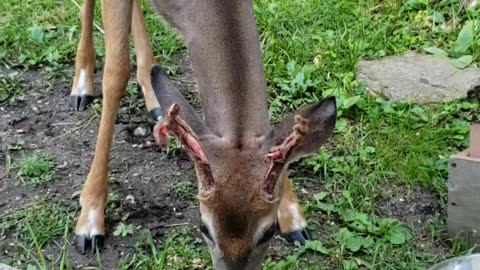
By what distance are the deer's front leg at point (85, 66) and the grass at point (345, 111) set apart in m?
0.14

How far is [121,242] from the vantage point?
16.8 ft

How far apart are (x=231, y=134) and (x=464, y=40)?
312 centimetres

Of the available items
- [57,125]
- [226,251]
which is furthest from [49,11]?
[226,251]

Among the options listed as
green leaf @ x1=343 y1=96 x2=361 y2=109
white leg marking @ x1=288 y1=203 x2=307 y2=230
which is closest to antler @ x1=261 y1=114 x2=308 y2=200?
white leg marking @ x1=288 y1=203 x2=307 y2=230

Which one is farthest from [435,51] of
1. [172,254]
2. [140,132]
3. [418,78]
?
[172,254]

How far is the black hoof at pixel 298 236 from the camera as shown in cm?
514

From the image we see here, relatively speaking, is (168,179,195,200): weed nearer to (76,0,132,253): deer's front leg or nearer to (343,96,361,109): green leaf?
(76,0,132,253): deer's front leg

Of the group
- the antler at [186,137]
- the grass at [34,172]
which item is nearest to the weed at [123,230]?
the grass at [34,172]

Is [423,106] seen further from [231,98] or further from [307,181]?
[231,98]

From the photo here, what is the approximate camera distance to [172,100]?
4.21 meters

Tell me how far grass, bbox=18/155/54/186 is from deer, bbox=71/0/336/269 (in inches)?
19.9

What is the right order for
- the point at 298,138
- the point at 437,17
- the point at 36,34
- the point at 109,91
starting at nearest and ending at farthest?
the point at 298,138 → the point at 109,91 → the point at 36,34 → the point at 437,17

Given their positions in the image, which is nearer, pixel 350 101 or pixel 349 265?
pixel 349 265

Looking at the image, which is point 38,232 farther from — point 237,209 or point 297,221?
point 237,209
